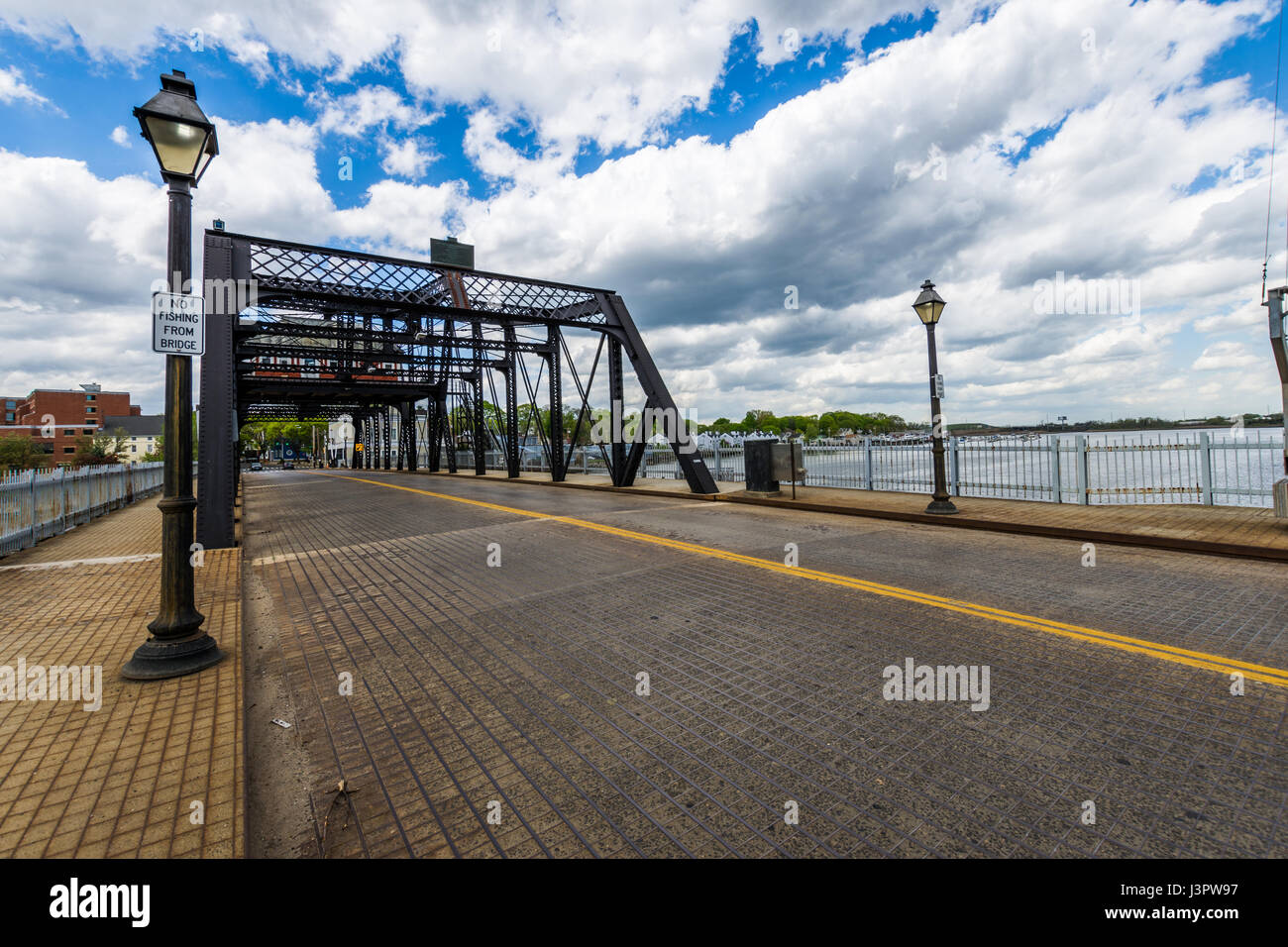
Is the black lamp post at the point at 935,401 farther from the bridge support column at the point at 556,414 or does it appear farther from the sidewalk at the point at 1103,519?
the bridge support column at the point at 556,414

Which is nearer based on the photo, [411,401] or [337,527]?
[337,527]

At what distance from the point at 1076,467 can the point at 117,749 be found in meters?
15.3

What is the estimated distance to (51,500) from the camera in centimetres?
1147

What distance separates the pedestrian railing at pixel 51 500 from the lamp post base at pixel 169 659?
329 inches

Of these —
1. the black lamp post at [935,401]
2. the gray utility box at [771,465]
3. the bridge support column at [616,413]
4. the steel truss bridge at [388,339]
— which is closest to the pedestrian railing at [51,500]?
the steel truss bridge at [388,339]

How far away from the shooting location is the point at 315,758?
3121 millimetres

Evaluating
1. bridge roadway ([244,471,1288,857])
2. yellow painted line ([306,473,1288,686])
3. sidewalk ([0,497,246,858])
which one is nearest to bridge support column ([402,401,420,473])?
bridge roadway ([244,471,1288,857])

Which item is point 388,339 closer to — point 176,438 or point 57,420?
point 176,438

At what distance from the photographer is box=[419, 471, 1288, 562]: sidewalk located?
25.8 ft

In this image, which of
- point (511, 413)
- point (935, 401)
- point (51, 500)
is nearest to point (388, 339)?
point (511, 413)

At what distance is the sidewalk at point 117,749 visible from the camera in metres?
2.29

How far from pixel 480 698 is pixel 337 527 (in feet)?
34.6

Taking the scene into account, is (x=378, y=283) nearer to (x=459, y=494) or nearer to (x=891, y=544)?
(x=459, y=494)
